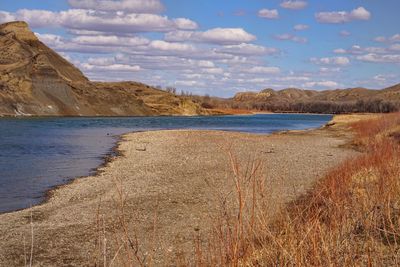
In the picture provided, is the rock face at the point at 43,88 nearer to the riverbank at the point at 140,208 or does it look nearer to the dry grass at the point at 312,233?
the riverbank at the point at 140,208

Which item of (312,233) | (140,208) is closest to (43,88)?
(140,208)

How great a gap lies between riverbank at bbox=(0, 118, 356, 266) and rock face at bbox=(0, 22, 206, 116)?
84.6 metres

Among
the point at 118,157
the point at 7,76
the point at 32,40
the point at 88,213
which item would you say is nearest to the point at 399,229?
the point at 88,213

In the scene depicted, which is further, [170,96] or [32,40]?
[170,96]

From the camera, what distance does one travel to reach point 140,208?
15047 mm

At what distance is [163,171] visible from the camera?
77.7 feet

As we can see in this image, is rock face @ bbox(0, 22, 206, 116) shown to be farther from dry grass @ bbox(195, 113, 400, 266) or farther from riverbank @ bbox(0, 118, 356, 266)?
dry grass @ bbox(195, 113, 400, 266)

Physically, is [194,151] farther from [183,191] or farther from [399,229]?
[399,229]

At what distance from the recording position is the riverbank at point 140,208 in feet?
33.1

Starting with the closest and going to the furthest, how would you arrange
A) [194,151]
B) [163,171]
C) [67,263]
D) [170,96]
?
[67,263] → [163,171] → [194,151] → [170,96]

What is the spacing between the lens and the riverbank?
10102 millimetres

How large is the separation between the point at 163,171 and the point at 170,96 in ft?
511

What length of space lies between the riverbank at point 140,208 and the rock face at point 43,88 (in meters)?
84.6

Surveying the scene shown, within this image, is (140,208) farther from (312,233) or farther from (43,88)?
(43,88)
